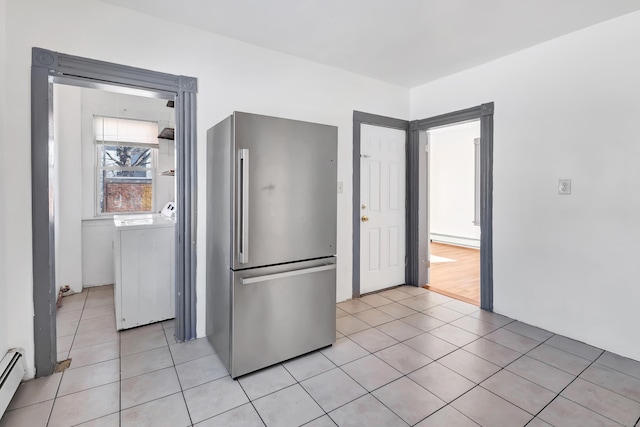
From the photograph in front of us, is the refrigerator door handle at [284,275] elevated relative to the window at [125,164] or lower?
lower

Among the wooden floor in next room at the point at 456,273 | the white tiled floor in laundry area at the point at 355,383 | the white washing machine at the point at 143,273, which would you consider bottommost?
the white tiled floor in laundry area at the point at 355,383

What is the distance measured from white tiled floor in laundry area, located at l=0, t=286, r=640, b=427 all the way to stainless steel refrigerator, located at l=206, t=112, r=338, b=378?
22cm

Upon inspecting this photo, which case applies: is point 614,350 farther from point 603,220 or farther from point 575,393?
point 603,220

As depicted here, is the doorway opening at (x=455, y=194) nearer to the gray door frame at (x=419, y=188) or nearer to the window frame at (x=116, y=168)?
the gray door frame at (x=419, y=188)

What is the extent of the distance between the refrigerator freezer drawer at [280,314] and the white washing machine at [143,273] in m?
1.28

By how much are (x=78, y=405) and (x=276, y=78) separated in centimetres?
290

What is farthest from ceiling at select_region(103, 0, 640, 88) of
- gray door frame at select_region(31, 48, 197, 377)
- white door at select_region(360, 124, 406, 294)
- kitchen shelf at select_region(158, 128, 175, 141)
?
kitchen shelf at select_region(158, 128, 175, 141)

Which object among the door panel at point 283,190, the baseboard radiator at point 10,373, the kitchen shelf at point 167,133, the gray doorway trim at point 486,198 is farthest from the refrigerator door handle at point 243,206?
the gray doorway trim at point 486,198

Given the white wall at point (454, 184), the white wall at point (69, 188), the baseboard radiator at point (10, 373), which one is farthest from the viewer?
the white wall at point (454, 184)

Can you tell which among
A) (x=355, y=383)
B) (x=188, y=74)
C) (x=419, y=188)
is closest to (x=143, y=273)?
(x=188, y=74)

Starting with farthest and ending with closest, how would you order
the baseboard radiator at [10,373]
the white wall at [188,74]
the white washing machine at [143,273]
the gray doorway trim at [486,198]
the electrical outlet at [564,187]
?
the gray doorway trim at [486,198] → the white washing machine at [143,273] → the electrical outlet at [564,187] → the white wall at [188,74] → the baseboard radiator at [10,373]

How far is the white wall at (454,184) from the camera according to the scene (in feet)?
22.6

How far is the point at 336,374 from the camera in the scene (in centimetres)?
217

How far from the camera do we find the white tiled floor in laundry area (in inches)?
68.7
